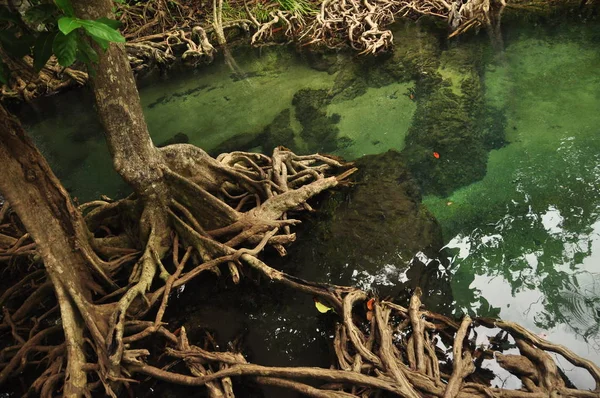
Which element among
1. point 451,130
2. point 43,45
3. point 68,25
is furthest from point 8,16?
point 451,130

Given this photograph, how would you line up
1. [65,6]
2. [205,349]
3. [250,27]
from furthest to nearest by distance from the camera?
[250,27], [205,349], [65,6]

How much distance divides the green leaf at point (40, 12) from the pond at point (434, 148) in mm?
2719

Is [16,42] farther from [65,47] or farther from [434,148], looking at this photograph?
[434,148]

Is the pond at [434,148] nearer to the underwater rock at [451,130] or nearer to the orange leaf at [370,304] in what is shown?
the underwater rock at [451,130]

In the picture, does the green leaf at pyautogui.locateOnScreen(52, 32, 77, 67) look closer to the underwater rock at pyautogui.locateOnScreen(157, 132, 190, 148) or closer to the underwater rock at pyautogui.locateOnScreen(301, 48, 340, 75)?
the underwater rock at pyautogui.locateOnScreen(157, 132, 190, 148)

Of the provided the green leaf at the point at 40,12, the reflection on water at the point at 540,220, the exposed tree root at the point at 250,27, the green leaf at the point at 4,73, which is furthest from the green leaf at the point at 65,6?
the exposed tree root at the point at 250,27

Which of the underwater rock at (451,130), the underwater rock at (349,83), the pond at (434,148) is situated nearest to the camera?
the pond at (434,148)

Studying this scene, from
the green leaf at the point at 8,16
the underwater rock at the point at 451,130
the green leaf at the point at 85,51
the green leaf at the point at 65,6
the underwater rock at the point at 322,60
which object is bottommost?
the underwater rock at the point at 451,130

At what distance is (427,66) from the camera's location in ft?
24.8

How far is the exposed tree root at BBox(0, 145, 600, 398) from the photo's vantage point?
3008 mm

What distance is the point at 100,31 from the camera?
1920mm

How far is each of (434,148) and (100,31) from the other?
4434 millimetres

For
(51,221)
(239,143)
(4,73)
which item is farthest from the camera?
(239,143)

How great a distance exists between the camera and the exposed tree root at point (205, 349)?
3.01 meters
